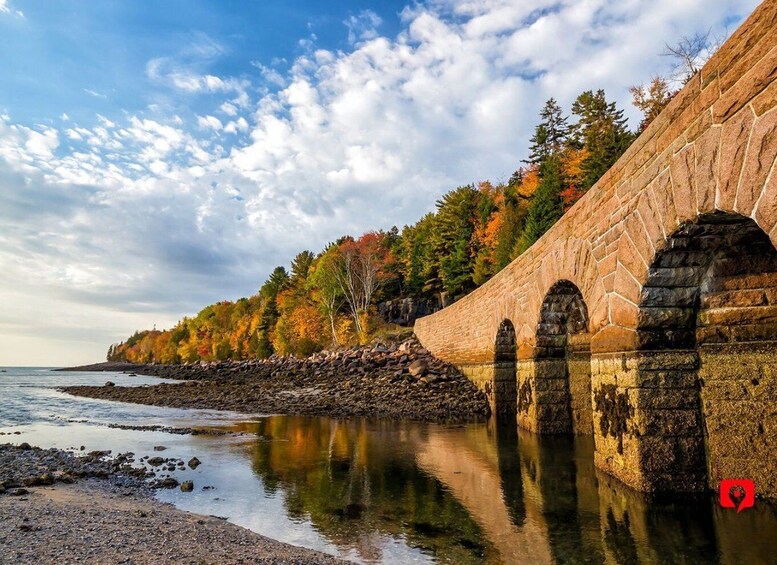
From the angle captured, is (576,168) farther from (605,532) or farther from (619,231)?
(605,532)

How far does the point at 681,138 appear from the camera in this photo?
4.94 metres

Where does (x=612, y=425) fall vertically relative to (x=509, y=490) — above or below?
above

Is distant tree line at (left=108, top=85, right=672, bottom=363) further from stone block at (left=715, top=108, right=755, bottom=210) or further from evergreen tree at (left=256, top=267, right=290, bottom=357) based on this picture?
stone block at (left=715, top=108, right=755, bottom=210)

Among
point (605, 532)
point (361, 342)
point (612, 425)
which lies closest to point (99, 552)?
point (605, 532)

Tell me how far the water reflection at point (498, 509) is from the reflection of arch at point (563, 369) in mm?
937

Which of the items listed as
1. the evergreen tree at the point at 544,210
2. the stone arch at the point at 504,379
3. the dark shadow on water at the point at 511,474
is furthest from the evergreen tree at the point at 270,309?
the dark shadow on water at the point at 511,474

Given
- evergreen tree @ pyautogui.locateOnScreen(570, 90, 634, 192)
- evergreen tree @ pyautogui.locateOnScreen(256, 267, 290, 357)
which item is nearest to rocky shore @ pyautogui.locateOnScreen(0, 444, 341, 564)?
evergreen tree @ pyautogui.locateOnScreen(570, 90, 634, 192)

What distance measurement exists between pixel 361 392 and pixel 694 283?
1548cm

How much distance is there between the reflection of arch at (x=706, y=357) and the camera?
5.45m

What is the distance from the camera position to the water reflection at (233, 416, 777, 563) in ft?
15.2

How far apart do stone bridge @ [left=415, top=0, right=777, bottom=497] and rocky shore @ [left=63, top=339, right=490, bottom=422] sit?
8.90 m

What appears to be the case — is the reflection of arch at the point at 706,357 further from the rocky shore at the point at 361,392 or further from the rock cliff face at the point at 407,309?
the rock cliff face at the point at 407,309

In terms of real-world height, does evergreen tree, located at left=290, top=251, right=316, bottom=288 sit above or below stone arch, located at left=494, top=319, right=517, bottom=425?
above

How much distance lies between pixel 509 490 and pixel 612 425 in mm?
1733
